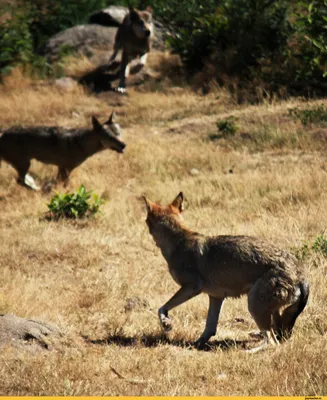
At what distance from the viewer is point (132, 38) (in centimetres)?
2391

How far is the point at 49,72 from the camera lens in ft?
80.7

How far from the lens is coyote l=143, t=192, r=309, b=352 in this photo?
6.68 meters

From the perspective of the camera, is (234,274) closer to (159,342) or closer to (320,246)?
(159,342)

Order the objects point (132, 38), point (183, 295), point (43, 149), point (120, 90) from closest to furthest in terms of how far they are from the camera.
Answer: point (183, 295) < point (43, 149) < point (120, 90) < point (132, 38)

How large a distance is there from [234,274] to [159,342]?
2.91ft

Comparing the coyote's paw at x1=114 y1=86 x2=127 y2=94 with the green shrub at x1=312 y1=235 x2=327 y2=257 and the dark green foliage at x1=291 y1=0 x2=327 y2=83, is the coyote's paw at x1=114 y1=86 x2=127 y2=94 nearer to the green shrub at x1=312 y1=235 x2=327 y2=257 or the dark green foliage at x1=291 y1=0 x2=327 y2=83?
the dark green foliage at x1=291 y1=0 x2=327 y2=83

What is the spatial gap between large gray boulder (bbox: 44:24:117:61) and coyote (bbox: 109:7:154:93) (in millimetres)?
2213

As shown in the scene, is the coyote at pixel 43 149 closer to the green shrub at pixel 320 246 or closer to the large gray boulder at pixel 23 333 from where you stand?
the green shrub at pixel 320 246

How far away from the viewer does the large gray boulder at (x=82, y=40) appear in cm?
2630

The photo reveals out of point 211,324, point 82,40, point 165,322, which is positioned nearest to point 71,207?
point 165,322

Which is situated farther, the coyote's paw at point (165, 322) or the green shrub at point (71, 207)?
the green shrub at point (71, 207)

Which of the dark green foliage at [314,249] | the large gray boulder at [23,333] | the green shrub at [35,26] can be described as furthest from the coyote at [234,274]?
the green shrub at [35,26]

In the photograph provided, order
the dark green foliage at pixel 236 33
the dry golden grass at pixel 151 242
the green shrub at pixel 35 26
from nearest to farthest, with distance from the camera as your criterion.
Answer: the dry golden grass at pixel 151 242, the dark green foliage at pixel 236 33, the green shrub at pixel 35 26

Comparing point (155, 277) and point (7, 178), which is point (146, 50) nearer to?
point (7, 178)
